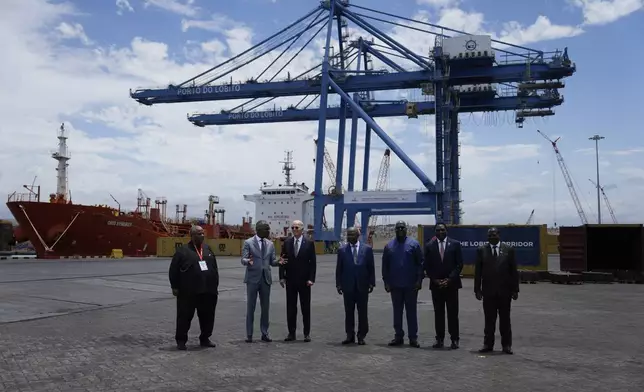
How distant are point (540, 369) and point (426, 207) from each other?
36293mm

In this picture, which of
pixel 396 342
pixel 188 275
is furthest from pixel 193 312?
pixel 396 342

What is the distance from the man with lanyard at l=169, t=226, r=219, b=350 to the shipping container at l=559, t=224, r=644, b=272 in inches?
654

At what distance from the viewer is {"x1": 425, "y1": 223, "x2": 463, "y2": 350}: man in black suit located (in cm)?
726

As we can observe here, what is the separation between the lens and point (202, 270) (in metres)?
7.16

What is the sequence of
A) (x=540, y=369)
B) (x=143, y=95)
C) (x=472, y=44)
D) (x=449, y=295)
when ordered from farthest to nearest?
1. (x=143, y=95)
2. (x=472, y=44)
3. (x=449, y=295)
4. (x=540, y=369)

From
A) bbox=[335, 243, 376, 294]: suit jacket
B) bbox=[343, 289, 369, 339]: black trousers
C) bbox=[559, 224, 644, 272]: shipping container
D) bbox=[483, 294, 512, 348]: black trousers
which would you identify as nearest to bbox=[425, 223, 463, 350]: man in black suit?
bbox=[483, 294, 512, 348]: black trousers

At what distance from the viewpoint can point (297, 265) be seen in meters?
7.72

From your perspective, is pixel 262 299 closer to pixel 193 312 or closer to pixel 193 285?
pixel 193 312

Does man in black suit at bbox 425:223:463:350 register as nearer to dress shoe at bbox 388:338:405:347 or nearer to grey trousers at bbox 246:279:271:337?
dress shoe at bbox 388:338:405:347

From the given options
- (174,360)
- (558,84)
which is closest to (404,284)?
(174,360)

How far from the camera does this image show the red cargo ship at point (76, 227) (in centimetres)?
3195

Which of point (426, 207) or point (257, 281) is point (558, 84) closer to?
point (426, 207)

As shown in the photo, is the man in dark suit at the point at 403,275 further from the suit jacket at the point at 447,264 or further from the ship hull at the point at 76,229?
the ship hull at the point at 76,229

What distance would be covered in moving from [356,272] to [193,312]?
2.19m
